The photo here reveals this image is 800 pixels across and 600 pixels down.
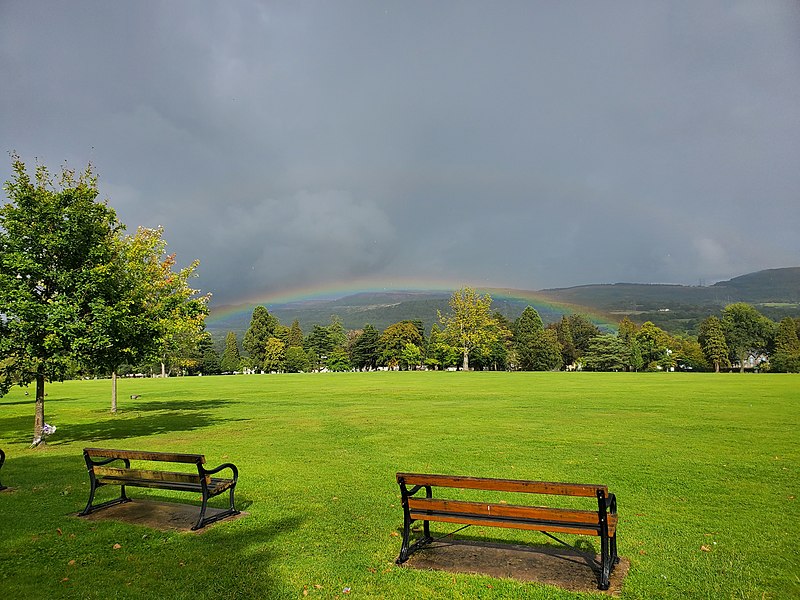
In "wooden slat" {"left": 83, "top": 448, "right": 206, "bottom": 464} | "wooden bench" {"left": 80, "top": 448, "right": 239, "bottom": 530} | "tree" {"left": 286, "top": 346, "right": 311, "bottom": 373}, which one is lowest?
"wooden bench" {"left": 80, "top": 448, "right": 239, "bottom": 530}

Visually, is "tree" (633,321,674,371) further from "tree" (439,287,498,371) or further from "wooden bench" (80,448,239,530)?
"wooden bench" (80,448,239,530)

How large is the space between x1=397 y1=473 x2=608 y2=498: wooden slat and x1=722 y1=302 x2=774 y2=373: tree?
370 ft

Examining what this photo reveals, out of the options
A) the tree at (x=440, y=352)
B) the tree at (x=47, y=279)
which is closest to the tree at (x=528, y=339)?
the tree at (x=440, y=352)

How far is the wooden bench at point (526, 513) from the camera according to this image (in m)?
5.35

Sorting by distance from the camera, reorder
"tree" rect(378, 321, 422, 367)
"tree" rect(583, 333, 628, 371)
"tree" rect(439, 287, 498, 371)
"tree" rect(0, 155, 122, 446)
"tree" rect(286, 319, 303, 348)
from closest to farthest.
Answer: "tree" rect(0, 155, 122, 446)
"tree" rect(439, 287, 498, 371)
"tree" rect(583, 333, 628, 371)
"tree" rect(378, 321, 422, 367)
"tree" rect(286, 319, 303, 348)

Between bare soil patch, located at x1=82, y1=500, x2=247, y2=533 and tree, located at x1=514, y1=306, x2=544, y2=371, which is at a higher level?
tree, located at x1=514, y1=306, x2=544, y2=371

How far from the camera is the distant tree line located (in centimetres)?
9112

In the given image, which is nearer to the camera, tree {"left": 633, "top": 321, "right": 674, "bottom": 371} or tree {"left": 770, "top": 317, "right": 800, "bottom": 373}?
tree {"left": 770, "top": 317, "right": 800, "bottom": 373}

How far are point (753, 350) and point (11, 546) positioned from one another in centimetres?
12111

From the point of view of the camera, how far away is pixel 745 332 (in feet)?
331

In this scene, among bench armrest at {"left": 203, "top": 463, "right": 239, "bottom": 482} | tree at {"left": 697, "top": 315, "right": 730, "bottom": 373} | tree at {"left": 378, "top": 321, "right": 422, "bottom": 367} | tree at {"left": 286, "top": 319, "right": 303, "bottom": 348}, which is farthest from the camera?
tree at {"left": 286, "top": 319, "right": 303, "bottom": 348}

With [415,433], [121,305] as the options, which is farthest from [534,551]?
[121,305]

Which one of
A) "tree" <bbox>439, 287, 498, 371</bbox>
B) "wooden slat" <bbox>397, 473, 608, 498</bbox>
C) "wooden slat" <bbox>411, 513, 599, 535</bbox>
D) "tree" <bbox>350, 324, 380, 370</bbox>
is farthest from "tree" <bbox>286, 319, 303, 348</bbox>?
"wooden slat" <bbox>411, 513, 599, 535</bbox>

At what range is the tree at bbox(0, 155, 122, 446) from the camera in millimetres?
13781
